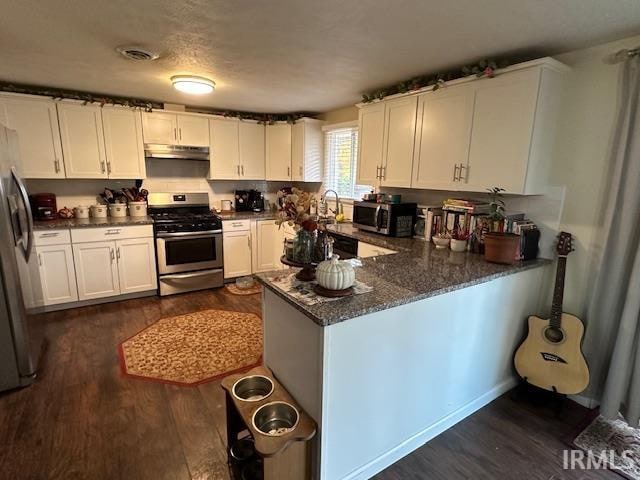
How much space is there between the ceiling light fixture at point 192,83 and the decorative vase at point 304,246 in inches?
79.8

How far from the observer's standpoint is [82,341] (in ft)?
9.73

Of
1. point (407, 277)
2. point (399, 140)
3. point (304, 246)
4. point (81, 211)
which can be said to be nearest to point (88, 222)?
point (81, 211)

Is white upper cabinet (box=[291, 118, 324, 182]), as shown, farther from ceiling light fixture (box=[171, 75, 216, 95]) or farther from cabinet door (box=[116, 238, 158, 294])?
cabinet door (box=[116, 238, 158, 294])

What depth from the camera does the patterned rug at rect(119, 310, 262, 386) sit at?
252cm

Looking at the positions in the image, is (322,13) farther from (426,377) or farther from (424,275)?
(426,377)

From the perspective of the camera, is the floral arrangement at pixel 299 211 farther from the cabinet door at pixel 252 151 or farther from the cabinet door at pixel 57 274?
the cabinet door at pixel 252 151

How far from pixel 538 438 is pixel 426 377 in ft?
2.70

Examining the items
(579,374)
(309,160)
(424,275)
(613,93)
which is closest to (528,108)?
(613,93)

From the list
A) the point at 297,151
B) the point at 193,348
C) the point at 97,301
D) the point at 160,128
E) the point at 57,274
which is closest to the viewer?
the point at 193,348

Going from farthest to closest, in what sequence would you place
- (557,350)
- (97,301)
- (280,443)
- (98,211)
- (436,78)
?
(98,211) → (97,301) → (436,78) → (557,350) → (280,443)

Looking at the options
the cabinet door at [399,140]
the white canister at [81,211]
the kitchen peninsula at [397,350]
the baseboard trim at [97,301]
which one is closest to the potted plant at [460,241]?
the kitchen peninsula at [397,350]

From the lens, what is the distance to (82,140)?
3643 mm

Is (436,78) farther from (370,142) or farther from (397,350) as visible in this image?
(397,350)

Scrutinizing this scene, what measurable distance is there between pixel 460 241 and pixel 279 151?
2975 millimetres
